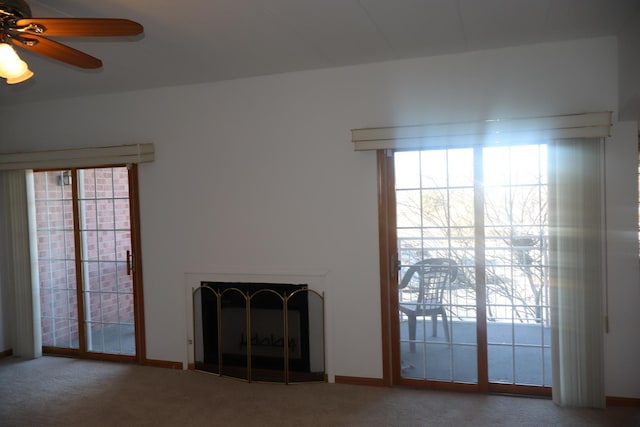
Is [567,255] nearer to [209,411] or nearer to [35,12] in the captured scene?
[209,411]

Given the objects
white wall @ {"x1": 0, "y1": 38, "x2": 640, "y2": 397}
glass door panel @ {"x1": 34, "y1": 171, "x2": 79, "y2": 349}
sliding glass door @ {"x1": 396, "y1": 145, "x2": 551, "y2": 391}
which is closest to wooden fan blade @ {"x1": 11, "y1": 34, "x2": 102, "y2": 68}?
white wall @ {"x1": 0, "y1": 38, "x2": 640, "y2": 397}

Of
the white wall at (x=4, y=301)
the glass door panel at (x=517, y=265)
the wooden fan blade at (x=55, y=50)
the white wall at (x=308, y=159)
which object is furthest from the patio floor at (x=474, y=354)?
the white wall at (x=4, y=301)

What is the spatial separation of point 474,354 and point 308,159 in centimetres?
205

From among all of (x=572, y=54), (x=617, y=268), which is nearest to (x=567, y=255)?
(x=617, y=268)

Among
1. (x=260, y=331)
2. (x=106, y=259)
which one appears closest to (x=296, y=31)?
(x=260, y=331)

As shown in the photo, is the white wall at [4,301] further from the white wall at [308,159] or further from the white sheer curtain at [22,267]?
Answer: the white wall at [308,159]

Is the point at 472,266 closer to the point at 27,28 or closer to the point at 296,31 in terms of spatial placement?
the point at 296,31

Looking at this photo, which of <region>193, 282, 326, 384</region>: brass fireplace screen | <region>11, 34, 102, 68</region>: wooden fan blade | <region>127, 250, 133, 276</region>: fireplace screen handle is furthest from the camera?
<region>127, 250, 133, 276</region>: fireplace screen handle

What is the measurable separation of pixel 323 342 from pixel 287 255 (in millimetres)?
791

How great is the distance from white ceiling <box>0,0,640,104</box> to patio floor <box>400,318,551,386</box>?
2.12 metres

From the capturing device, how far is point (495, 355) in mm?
3627

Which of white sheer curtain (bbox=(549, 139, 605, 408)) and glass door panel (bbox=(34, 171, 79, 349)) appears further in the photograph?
glass door panel (bbox=(34, 171, 79, 349))

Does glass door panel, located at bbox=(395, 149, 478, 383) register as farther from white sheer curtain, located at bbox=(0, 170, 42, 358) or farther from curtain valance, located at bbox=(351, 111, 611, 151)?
white sheer curtain, located at bbox=(0, 170, 42, 358)

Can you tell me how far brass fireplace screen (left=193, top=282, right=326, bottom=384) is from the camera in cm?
394
